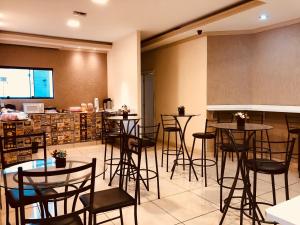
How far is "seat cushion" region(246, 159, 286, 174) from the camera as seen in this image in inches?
91.4

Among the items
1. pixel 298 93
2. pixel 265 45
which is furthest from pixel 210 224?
pixel 265 45

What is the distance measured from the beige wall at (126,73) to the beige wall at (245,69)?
1.64 metres

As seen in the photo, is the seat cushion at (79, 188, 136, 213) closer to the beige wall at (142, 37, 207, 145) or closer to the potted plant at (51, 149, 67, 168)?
the potted plant at (51, 149, 67, 168)

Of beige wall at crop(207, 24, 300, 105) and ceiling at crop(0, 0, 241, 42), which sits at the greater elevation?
ceiling at crop(0, 0, 241, 42)

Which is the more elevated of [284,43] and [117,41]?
[117,41]

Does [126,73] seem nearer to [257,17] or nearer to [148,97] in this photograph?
[148,97]

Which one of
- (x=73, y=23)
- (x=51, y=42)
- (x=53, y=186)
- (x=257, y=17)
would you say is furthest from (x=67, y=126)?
(x=257, y=17)

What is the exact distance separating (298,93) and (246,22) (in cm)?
166

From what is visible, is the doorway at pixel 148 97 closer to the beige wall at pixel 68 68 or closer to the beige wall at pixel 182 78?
the beige wall at pixel 182 78

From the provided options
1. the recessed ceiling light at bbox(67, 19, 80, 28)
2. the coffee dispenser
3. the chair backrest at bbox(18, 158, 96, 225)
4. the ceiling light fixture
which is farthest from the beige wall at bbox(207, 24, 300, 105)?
the chair backrest at bbox(18, 158, 96, 225)

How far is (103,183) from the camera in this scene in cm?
386

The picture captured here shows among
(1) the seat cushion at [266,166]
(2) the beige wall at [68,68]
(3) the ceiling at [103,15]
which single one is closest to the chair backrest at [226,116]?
(3) the ceiling at [103,15]

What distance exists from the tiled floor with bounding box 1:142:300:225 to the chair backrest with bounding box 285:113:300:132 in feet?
2.77

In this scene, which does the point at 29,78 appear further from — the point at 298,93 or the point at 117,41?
the point at 298,93
